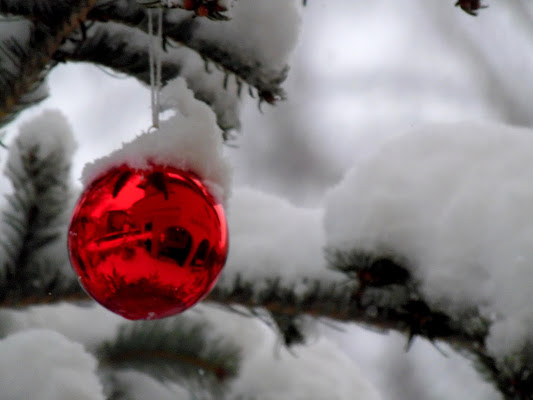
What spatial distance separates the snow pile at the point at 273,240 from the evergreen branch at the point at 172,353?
0.35ft

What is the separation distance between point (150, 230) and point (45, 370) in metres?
0.28

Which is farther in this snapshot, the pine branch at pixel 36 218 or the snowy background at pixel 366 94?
the snowy background at pixel 366 94

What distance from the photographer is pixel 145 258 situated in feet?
1.76

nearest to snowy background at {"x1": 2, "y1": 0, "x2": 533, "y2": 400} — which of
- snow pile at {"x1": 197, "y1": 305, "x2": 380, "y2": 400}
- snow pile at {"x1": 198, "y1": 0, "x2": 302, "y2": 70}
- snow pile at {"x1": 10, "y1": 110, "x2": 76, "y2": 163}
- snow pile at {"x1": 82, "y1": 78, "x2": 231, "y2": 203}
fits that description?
snow pile at {"x1": 197, "y1": 305, "x2": 380, "y2": 400}

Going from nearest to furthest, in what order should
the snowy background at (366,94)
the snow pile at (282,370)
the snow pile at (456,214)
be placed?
1. the snow pile at (456,214)
2. the snow pile at (282,370)
3. the snowy background at (366,94)

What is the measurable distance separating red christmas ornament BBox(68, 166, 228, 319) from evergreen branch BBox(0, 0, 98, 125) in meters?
0.19

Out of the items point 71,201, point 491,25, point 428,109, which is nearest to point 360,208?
point 71,201

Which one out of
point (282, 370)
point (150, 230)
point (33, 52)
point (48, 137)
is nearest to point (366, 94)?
point (282, 370)

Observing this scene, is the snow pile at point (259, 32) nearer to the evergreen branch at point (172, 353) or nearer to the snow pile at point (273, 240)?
the snow pile at point (273, 240)

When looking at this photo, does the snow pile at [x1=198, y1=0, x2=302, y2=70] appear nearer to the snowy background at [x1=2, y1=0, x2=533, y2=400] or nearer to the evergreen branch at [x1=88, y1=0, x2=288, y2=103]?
the evergreen branch at [x1=88, y1=0, x2=288, y2=103]

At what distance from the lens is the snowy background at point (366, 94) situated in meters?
2.69

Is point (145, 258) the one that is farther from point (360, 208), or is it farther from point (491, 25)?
point (491, 25)

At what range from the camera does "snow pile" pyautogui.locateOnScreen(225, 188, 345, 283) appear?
0.76 m

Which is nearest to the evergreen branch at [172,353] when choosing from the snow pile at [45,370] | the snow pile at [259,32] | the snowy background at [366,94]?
the snow pile at [45,370]
